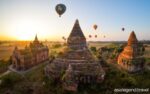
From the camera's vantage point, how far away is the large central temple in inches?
805

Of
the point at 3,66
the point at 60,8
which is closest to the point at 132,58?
the point at 60,8

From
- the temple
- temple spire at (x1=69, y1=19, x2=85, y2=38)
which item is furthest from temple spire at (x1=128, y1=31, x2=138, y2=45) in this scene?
the temple

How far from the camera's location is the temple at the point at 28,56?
100 feet

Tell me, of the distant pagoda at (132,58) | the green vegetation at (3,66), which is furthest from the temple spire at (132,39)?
the green vegetation at (3,66)

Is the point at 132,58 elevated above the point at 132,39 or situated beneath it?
situated beneath

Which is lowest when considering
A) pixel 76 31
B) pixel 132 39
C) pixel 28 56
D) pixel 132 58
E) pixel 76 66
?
pixel 76 66

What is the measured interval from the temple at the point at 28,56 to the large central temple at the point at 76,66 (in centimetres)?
833

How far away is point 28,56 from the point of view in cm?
3155

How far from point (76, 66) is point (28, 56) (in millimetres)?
12695

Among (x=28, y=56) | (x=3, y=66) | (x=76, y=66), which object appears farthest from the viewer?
(x=3, y=66)

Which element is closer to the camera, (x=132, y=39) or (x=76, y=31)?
(x=76, y=31)

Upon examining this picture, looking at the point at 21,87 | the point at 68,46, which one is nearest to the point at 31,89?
the point at 21,87

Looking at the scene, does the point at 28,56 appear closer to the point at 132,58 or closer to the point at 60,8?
the point at 60,8

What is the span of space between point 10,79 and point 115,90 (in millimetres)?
12849
